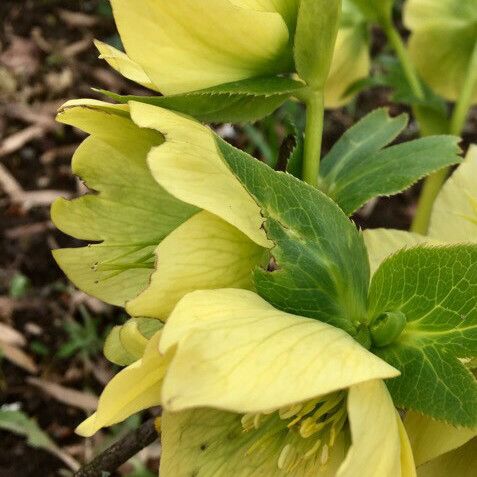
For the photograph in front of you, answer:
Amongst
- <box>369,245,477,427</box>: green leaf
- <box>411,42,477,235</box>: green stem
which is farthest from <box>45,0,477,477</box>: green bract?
<box>411,42,477,235</box>: green stem

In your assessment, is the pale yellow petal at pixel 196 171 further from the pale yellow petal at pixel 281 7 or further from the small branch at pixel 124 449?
the small branch at pixel 124 449

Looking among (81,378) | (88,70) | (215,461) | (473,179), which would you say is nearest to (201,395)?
(215,461)

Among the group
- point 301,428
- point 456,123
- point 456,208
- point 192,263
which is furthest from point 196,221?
point 456,123

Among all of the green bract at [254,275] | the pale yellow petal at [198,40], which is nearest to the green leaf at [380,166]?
the green bract at [254,275]

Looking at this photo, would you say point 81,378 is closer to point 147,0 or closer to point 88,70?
point 88,70

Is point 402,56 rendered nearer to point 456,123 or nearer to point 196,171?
point 456,123

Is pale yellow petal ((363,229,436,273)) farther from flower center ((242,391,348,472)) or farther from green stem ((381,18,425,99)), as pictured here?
green stem ((381,18,425,99))
